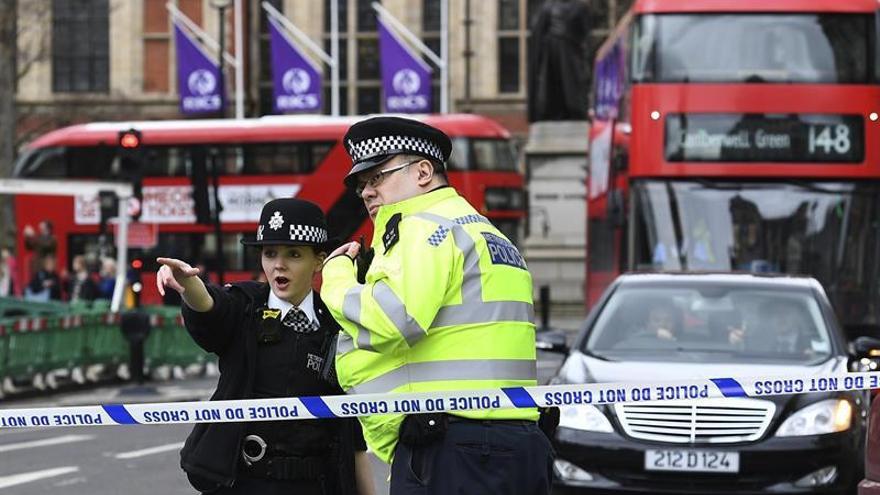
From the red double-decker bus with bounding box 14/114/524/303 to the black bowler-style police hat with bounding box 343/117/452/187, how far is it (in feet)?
97.8

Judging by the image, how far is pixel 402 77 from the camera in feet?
150

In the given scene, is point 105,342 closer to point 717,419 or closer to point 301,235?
point 717,419

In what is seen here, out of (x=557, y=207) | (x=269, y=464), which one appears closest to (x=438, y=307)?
(x=269, y=464)

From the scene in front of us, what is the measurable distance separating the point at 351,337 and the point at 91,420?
128 centimetres

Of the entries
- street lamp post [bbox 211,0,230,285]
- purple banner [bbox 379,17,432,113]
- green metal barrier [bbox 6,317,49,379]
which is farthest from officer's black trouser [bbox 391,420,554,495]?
purple banner [bbox 379,17,432,113]

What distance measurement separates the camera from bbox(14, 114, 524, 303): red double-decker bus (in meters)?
35.2

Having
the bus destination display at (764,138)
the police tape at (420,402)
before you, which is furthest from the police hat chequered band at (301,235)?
the bus destination display at (764,138)

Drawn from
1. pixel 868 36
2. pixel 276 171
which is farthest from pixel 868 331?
pixel 276 171

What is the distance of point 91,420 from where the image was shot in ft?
18.0

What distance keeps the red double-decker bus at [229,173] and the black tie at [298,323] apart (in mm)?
29083

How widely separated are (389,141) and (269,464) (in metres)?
1.13

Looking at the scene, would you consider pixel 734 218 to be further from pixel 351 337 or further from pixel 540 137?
pixel 540 137

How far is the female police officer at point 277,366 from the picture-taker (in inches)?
204

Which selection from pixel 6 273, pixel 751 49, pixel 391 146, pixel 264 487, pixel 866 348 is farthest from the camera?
pixel 6 273
